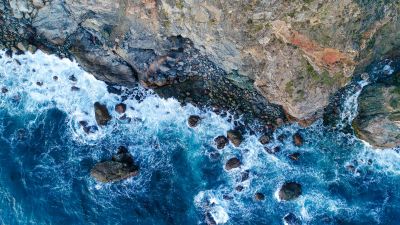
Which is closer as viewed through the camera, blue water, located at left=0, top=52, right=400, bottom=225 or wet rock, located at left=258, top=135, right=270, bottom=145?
wet rock, located at left=258, top=135, right=270, bottom=145

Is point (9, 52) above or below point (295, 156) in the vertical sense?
below

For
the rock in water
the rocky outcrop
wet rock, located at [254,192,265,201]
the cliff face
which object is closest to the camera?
the cliff face

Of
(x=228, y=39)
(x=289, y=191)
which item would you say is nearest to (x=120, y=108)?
(x=228, y=39)

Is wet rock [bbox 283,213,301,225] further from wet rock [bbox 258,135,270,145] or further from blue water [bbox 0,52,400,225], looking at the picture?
wet rock [bbox 258,135,270,145]

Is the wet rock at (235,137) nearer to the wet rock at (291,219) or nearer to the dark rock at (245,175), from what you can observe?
the dark rock at (245,175)

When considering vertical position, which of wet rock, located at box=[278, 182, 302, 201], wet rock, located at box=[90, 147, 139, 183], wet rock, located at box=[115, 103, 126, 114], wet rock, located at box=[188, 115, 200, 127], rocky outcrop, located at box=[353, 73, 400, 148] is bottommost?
wet rock, located at box=[90, 147, 139, 183]

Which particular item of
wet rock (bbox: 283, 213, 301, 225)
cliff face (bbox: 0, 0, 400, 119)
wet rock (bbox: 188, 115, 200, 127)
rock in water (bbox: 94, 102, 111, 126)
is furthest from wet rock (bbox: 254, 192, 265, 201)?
rock in water (bbox: 94, 102, 111, 126)

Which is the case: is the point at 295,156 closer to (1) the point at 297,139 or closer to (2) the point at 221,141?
(1) the point at 297,139
